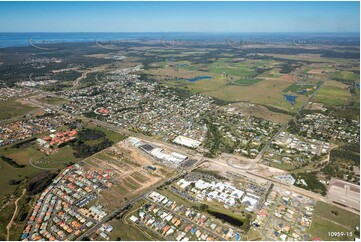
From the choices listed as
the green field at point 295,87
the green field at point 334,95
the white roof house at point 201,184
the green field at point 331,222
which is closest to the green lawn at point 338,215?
the green field at point 331,222

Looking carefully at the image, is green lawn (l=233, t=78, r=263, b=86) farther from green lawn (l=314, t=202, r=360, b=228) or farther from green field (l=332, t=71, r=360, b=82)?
green lawn (l=314, t=202, r=360, b=228)

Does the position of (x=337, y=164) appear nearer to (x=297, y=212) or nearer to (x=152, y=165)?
(x=297, y=212)

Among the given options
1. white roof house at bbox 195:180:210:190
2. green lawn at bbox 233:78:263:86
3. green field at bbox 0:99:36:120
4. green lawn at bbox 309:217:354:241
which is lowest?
green lawn at bbox 309:217:354:241

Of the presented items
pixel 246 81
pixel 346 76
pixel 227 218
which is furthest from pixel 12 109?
pixel 346 76

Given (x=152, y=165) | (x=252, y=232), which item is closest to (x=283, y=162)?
(x=252, y=232)

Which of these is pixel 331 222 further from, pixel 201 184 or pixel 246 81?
pixel 246 81

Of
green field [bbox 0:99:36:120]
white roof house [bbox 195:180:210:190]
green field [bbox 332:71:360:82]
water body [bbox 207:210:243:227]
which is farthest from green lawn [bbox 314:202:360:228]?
green field [bbox 332:71:360:82]

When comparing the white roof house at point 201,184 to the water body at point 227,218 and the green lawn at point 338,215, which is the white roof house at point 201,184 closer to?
the water body at point 227,218
